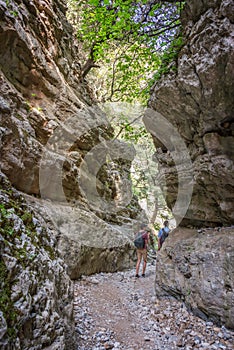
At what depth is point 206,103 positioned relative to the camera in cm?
555

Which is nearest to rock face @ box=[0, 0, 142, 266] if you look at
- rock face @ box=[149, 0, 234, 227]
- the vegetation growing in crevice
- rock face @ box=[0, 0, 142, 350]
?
rock face @ box=[0, 0, 142, 350]

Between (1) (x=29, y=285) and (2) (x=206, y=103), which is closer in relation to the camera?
(1) (x=29, y=285)

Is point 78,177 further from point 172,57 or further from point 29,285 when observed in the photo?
point 29,285

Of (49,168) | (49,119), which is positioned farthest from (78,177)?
(49,119)

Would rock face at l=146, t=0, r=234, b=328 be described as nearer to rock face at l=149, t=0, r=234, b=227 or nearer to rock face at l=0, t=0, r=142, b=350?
rock face at l=149, t=0, r=234, b=227

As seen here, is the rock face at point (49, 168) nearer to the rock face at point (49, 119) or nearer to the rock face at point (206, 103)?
the rock face at point (49, 119)

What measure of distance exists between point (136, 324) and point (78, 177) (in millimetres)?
6239

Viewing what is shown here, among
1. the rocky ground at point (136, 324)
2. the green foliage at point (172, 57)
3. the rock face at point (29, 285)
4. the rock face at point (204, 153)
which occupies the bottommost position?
the rocky ground at point (136, 324)

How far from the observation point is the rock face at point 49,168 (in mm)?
2709

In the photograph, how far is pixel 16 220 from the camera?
3.06m

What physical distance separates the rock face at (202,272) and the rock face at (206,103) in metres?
0.82

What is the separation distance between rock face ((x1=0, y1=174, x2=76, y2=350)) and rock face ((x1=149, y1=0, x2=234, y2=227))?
→ 187 inches

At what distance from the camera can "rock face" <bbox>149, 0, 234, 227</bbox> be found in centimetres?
481

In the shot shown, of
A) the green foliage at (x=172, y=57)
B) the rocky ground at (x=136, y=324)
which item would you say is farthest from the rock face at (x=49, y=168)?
the green foliage at (x=172, y=57)
